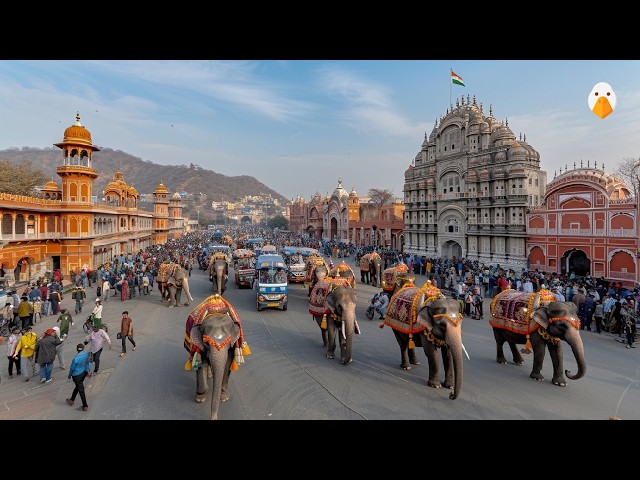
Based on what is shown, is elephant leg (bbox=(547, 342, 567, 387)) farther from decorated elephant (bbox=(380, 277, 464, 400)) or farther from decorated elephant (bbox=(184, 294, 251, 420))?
decorated elephant (bbox=(184, 294, 251, 420))

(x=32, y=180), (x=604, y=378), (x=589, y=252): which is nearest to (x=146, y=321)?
(x=604, y=378)

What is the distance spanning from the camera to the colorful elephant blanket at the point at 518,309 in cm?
922

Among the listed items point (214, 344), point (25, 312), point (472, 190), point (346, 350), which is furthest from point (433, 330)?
point (472, 190)

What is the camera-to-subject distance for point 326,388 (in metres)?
8.38

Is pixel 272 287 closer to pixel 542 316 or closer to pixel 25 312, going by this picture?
pixel 25 312

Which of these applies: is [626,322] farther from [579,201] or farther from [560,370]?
[579,201]

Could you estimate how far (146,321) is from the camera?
1459 cm

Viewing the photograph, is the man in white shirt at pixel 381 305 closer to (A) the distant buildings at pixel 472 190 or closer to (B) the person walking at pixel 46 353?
(B) the person walking at pixel 46 353

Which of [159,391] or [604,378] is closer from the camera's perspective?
[159,391]

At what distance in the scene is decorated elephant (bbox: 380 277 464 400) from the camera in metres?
7.81

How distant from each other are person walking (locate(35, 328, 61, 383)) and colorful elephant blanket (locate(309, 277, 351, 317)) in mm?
7101

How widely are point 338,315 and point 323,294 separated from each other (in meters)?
1.41

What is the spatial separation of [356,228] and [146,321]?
40966 mm

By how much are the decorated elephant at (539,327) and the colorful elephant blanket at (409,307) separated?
7.52 ft
